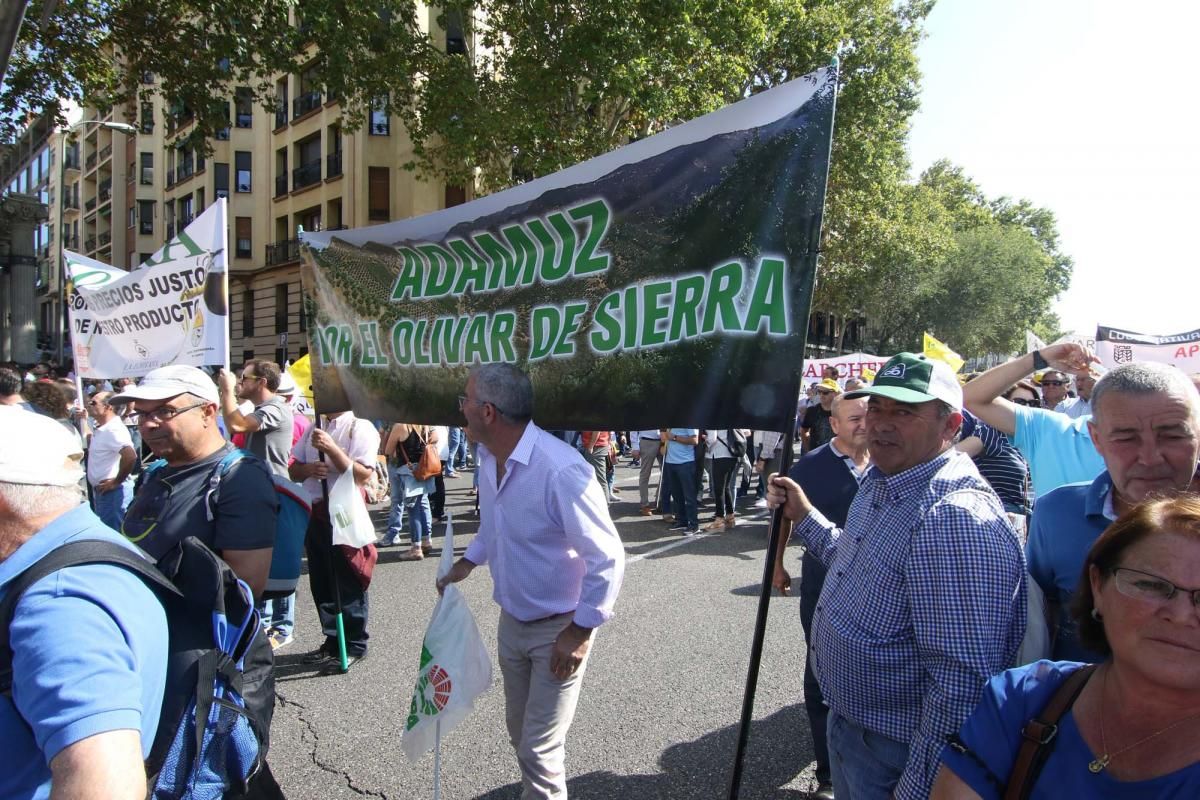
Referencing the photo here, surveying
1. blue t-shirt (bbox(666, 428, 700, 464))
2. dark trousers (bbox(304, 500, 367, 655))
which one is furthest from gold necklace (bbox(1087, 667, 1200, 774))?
blue t-shirt (bbox(666, 428, 700, 464))

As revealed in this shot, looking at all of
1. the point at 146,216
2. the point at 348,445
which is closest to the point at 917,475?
the point at 348,445

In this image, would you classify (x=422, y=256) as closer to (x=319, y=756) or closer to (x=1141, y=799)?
(x=319, y=756)

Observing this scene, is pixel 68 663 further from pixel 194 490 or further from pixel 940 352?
pixel 940 352

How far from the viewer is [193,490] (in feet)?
8.83

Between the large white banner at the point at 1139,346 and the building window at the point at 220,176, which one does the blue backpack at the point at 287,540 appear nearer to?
the large white banner at the point at 1139,346

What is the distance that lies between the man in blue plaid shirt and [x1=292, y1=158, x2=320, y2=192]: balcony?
3405 centimetres

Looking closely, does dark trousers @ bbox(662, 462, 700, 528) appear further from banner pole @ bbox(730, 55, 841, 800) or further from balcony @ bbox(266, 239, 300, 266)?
balcony @ bbox(266, 239, 300, 266)

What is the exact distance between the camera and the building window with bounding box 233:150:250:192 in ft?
122

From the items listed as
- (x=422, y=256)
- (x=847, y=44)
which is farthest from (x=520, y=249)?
(x=847, y=44)

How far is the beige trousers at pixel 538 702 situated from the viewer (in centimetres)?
248

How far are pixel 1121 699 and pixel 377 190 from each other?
1250 inches

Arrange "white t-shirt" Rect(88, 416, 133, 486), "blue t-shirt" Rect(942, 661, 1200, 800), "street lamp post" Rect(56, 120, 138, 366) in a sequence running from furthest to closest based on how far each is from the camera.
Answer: "street lamp post" Rect(56, 120, 138, 366), "white t-shirt" Rect(88, 416, 133, 486), "blue t-shirt" Rect(942, 661, 1200, 800)

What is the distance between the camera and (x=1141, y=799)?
3.99 ft

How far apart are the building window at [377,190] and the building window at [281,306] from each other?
6952 millimetres
